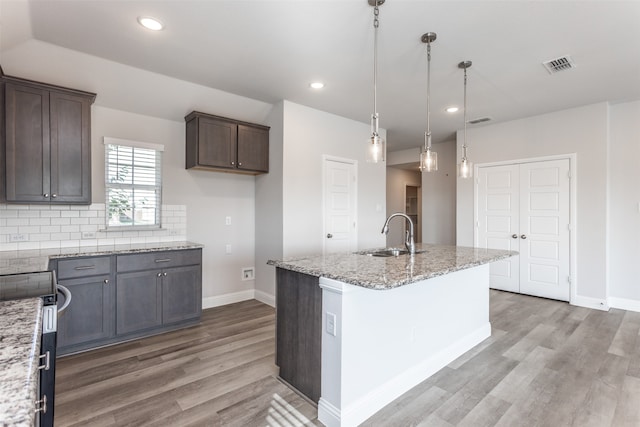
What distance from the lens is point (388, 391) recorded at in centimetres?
221

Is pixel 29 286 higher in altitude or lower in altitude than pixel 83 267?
higher

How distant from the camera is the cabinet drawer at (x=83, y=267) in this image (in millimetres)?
2830

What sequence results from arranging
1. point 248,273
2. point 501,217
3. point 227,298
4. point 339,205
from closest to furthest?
point 227,298
point 248,273
point 339,205
point 501,217

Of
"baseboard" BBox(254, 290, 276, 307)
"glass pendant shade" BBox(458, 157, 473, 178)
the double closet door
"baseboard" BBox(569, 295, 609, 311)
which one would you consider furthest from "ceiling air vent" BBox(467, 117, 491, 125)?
"baseboard" BBox(254, 290, 276, 307)

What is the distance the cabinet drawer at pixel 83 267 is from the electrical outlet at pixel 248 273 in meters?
1.80

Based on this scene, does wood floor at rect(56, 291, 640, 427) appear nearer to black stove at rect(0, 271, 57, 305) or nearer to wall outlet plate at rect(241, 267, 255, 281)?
black stove at rect(0, 271, 57, 305)

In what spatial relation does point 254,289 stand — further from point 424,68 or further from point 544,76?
point 544,76

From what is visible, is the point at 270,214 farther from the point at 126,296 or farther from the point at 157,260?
the point at 126,296

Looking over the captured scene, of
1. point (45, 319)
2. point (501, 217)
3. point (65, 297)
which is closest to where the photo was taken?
point (45, 319)

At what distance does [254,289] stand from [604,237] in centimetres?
466

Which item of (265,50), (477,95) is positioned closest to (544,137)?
(477,95)

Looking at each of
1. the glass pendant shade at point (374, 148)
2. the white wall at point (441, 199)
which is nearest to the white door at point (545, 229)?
the white wall at point (441, 199)

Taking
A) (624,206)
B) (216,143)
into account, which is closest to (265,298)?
(216,143)

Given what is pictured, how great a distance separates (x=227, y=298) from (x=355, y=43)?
3.42 m
